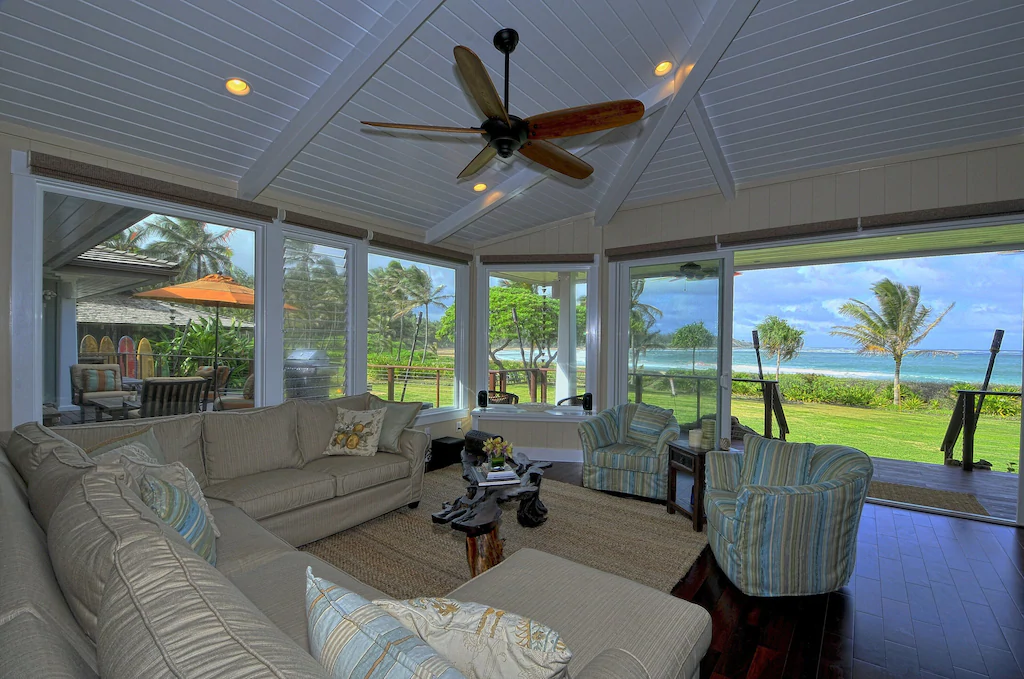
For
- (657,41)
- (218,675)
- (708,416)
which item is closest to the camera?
(218,675)

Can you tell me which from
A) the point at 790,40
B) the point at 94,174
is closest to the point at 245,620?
the point at 94,174

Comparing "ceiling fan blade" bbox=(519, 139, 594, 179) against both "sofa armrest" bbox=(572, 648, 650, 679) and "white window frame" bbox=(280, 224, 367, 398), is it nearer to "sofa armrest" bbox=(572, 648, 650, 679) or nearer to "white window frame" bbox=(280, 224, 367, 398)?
"sofa armrest" bbox=(572, 648, 650, 679)

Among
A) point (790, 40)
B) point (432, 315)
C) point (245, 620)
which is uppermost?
point (790, 40)

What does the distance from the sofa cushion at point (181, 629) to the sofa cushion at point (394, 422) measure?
282 centimetres

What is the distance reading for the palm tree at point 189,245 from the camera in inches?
131

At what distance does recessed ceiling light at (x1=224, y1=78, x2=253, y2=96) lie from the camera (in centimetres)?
269

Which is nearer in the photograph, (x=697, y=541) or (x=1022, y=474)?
(x=697, y=541)

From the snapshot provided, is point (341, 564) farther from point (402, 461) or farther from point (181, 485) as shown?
point (181, 485)

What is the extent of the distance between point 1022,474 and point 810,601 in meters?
2.52

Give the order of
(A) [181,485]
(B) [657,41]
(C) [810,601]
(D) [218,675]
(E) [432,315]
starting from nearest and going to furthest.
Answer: (D) [218,675] < (A) [181,485] < (C) [810,601] < (B) [657,41] < (E) [432,315]

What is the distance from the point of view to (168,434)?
2.70 meters

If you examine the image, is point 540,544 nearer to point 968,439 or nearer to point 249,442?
point 249,442

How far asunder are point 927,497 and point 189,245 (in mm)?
6460

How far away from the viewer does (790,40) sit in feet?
9.28
